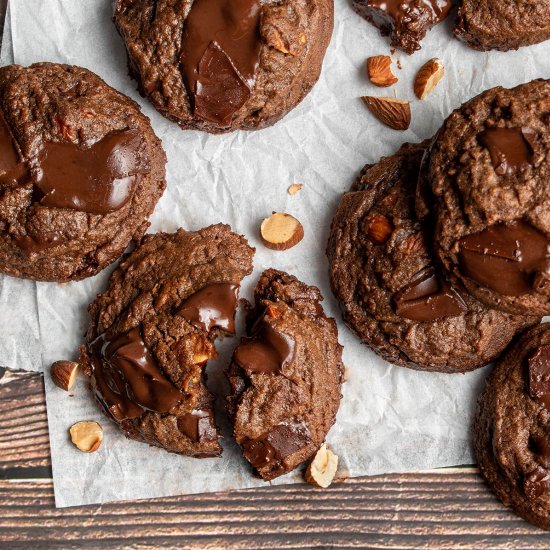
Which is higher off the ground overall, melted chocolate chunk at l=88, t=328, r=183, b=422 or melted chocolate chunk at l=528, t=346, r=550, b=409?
melted chocolate chunk at l=88, t=328, r=183, b=422

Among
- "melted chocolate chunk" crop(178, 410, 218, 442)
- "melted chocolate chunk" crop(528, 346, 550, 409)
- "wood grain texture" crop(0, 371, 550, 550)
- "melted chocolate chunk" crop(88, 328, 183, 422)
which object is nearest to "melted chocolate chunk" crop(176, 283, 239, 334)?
"melted chocolate chunk" crop(88, 328, 183, 422)

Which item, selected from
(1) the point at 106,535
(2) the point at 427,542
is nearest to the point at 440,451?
(2) the point at 427,542

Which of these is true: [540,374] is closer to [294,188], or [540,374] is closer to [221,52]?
[294,188]

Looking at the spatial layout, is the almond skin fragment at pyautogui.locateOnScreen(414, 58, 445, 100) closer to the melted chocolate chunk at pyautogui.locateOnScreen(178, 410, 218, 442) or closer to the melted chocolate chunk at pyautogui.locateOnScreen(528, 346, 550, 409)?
the melted chocolate chunk at pyautogui.locateOnScreen(528, 346, 550, 409)

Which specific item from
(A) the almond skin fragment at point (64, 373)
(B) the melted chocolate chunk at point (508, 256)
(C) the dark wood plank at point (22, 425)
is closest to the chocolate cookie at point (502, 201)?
(B) the melted chocolate chunk at point (508, 256)

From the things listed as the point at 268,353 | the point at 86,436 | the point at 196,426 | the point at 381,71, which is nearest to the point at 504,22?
the point at 381,71

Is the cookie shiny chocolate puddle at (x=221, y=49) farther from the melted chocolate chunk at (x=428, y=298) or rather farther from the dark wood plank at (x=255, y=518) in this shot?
the dark wood plank at (x=255, y=518)

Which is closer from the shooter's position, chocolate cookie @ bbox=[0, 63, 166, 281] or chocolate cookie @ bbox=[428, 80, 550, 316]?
chocolate cookie @ bbox=[428, 80, 550, 316]
